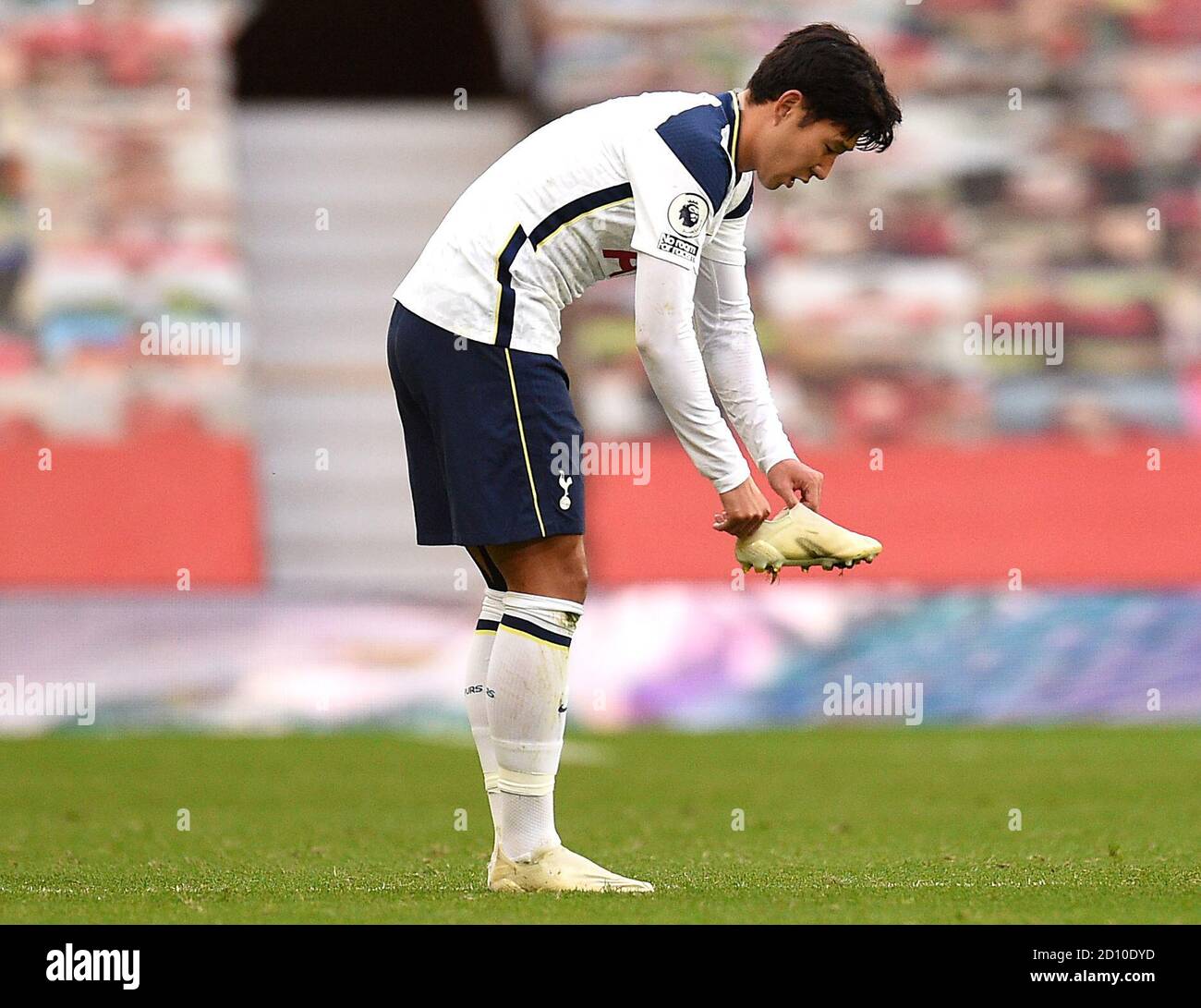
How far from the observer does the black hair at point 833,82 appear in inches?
160

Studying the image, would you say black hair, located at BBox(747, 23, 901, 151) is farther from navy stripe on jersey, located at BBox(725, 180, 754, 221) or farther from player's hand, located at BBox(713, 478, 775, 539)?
player's hand, located at BBox(713, 478, 775, 539)

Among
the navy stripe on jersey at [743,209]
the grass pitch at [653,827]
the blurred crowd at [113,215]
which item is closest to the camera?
the grass pitch at [653,827]

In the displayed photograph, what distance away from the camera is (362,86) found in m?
17.2

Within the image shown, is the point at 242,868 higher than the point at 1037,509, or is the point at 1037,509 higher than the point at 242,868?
the point at 1037,509

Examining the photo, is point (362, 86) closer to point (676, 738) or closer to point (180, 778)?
point (676, 738)

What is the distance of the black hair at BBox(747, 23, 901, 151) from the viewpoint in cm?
407

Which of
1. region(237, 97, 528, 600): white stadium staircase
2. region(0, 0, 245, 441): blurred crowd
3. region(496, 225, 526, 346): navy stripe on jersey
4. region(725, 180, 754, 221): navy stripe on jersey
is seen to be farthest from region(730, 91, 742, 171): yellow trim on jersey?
region(0, 0, 245, 441): blurred crowd

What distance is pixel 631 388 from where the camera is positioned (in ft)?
41.3

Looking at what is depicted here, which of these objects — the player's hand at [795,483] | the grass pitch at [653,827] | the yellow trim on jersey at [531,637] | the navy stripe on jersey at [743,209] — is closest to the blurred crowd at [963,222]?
the grass pitch at [653,827]

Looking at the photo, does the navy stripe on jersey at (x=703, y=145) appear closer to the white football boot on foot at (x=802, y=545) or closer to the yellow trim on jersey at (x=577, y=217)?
the yellow trim on jersey at (x=577, y=217)

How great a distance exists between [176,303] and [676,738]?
5058mm

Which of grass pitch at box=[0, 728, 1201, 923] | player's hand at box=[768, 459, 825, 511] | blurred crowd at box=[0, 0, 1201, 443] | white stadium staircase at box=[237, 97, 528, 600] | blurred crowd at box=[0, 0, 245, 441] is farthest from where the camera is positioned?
white stadium staircase at box=[237, 97, 528, 600]

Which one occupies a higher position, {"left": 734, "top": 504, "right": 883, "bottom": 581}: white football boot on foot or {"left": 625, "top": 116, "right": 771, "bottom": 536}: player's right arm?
{"left": 625, "top": 116, "right": 771, "bottom": 536}: player's right arm
